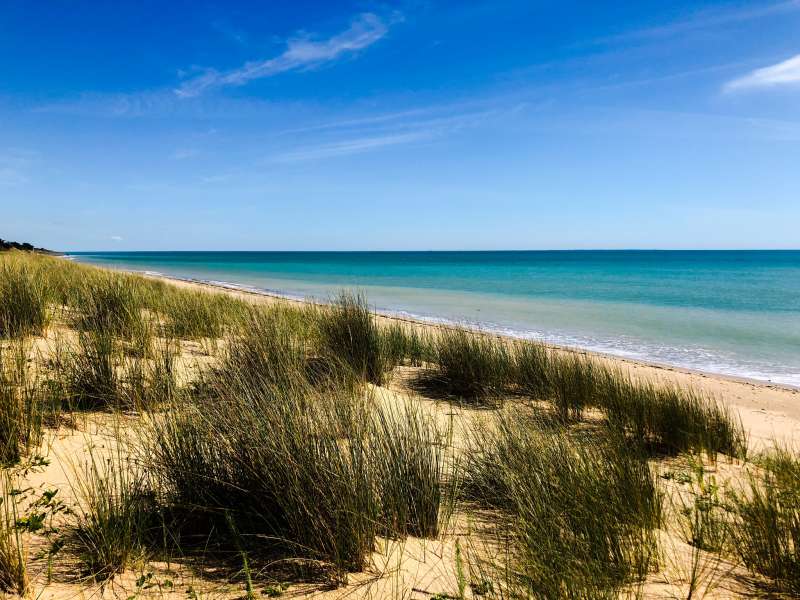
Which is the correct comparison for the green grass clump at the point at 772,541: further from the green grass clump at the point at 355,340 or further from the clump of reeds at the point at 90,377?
the clump of reeds at the point at 90,377

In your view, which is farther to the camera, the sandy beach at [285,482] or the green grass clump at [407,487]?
the green grass clump at [407,487]

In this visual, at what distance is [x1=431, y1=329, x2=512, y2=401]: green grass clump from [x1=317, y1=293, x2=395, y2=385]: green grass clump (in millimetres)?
852

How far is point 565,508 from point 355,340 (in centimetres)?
430

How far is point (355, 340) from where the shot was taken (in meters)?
6.68

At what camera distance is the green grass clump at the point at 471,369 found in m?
6.32

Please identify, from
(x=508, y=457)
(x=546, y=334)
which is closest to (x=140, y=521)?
(x=508, y=457)

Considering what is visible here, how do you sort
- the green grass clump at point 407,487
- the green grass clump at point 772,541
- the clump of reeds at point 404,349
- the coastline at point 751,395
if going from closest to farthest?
the green grass clump at point 772,541, the green grass clump at point 407,487, the coastline at point 751,395, the clump of reeds at point 404,349

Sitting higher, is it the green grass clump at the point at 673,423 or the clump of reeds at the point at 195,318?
the clump of reeds at the point at 195,318

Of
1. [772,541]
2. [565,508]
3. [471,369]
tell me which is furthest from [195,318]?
[772,541]

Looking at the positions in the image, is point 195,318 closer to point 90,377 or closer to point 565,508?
point 90,377

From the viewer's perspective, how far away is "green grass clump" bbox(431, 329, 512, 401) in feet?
20.7

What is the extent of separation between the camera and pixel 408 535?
109 inches

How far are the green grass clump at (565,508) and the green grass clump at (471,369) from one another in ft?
8.35

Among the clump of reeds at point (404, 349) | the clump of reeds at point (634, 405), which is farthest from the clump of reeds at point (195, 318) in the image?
the clump of reeds at point (634, 405)
